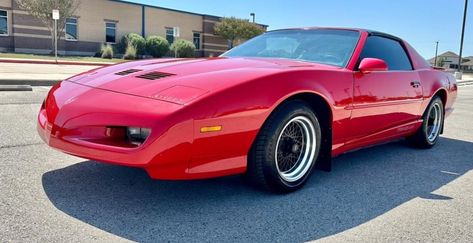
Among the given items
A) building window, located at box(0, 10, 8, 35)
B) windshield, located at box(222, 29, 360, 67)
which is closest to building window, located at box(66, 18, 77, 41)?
building window, located at box(0, 10, 8, 35)

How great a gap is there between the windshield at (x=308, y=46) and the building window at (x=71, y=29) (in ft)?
96.4

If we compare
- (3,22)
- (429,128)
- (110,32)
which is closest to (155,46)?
(110,32)

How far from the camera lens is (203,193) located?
9.82 ft

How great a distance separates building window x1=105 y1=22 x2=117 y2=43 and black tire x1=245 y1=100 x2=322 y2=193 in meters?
31.9

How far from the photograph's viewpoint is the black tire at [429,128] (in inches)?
189

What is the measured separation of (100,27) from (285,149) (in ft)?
104

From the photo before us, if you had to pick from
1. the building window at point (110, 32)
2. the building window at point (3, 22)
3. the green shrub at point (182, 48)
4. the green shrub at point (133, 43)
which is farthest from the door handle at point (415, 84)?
the building window at point (110, 32)

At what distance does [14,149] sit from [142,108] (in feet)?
6.85

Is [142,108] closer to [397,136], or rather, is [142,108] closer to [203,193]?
[203,193]

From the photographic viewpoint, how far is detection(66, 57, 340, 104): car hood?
2574mm

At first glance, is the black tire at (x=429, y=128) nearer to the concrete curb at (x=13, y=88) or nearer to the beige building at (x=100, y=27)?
the concrete curb at (x=13, y=88)

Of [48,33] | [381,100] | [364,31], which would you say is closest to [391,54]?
[364,31]

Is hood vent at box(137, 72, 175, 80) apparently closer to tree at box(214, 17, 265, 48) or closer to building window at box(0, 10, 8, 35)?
building window at box(0, 10, 8, 35)

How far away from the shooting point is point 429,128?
5105 mm
